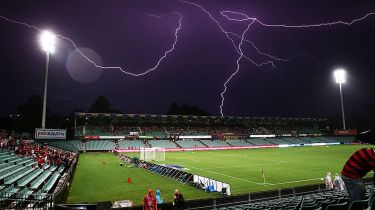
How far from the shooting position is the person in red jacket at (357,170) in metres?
6.06

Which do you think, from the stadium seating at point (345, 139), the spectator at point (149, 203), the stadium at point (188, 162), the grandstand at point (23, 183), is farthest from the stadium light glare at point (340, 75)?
the spectator at point (149, 203)

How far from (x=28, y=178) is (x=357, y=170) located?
2014cm

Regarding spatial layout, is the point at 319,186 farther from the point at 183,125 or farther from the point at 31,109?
the point at 31,109

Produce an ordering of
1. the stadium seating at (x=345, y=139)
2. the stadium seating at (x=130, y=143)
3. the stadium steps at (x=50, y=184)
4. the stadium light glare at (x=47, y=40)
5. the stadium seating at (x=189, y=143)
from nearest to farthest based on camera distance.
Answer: the stadium steps at (x=50, y=184) → the stadium light glare at (x=47, y=40) → the stadium seating at (x=130, y=143) → the stadium seating at (x=189, y=143) → the stadium seating at (x=345, y=139)

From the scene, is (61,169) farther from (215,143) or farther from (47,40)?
(215,143)

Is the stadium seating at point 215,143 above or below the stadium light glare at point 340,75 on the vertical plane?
below

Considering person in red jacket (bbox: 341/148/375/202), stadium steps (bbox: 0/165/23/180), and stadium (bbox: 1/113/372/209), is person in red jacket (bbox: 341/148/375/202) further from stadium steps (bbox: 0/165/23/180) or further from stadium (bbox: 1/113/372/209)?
stadium steps (bbox: 0/165/23/180)

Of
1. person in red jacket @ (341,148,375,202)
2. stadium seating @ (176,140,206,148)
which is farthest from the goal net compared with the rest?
person in red jacket @ (341,148,375,202)

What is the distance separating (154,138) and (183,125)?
47.8ft

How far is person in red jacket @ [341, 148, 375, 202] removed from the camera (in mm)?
6062

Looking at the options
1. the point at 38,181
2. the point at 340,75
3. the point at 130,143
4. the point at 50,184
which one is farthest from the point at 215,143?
the point at 38,181

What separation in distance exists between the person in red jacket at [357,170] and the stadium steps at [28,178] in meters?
16.9

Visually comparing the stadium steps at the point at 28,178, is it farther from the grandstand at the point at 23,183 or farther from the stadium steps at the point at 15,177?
the stadium steps at the point at 15,177

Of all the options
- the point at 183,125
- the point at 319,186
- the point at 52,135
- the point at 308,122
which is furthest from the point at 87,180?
the point at 308,122
